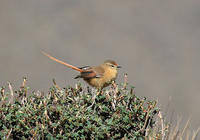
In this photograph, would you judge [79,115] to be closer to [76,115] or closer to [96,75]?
[76,115]

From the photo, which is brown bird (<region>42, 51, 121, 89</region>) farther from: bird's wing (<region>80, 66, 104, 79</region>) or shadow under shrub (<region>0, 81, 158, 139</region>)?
shadow under shrub (<region>0, 81, 158, 139</region>)

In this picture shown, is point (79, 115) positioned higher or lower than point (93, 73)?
lower

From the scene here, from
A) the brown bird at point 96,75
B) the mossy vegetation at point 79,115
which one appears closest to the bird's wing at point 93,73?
the brown bird at point 96,75

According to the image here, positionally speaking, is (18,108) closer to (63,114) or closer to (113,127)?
(63,114)

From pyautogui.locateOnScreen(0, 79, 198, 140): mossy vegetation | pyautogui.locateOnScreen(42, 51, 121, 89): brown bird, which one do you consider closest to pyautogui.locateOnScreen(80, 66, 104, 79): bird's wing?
Answer: pyautogui.locateOnScreen(42, 51, 121, 89): brown bird

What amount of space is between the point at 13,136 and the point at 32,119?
0.21m

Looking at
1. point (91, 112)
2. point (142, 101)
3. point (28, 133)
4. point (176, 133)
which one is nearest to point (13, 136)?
point (28, 133)

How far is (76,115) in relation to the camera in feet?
11.1

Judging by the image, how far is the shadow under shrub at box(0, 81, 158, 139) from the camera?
3.33m

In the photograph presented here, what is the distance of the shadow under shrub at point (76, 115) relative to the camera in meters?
3.33

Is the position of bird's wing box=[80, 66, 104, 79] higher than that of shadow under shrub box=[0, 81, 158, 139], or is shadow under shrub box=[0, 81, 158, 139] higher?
bird's wing box=[80, 66, 104, 79]

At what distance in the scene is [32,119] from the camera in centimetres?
344

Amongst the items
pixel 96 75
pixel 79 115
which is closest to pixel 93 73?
pixel 96 75

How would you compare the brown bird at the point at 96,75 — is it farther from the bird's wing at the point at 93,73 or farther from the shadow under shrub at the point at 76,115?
the shadow under shrub at the point at 76,115
